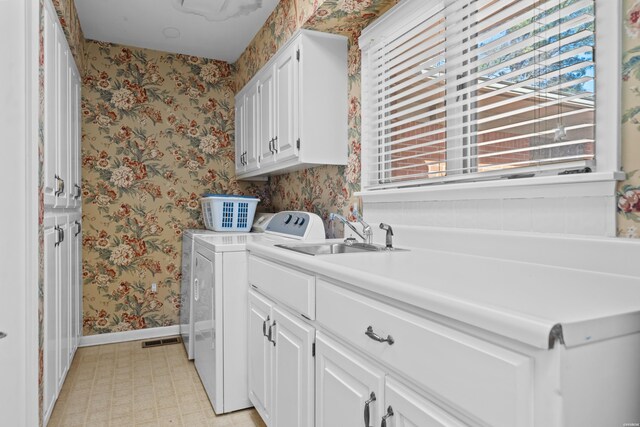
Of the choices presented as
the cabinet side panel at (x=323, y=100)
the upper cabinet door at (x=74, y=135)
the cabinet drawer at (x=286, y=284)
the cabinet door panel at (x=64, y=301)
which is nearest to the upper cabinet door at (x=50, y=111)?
the cabinet door panel at (x=64, y=301)

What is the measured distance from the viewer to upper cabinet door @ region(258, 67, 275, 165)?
2719 millimetres

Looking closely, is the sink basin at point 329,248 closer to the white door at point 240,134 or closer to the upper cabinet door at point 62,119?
the upper cabinet door at point 62,119

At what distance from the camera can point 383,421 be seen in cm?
104

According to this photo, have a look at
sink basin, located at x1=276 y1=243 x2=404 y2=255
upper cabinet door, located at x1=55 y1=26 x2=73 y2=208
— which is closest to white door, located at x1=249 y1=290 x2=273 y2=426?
sink basin, located at x1=276 y1=243 x2=404 y2=255

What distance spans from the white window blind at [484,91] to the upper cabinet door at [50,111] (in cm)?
150

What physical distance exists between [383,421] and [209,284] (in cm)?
151

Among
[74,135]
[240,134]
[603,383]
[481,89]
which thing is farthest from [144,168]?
[603,383]

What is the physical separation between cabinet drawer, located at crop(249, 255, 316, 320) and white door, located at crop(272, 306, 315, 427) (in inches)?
2.4

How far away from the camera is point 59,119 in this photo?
7.14ft

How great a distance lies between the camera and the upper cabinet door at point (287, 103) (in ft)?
7.72

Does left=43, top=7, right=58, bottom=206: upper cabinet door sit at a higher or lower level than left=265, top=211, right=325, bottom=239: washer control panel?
higher

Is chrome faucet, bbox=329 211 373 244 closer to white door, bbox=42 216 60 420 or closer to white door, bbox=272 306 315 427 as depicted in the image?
white door, bbox=272 306 315 427
